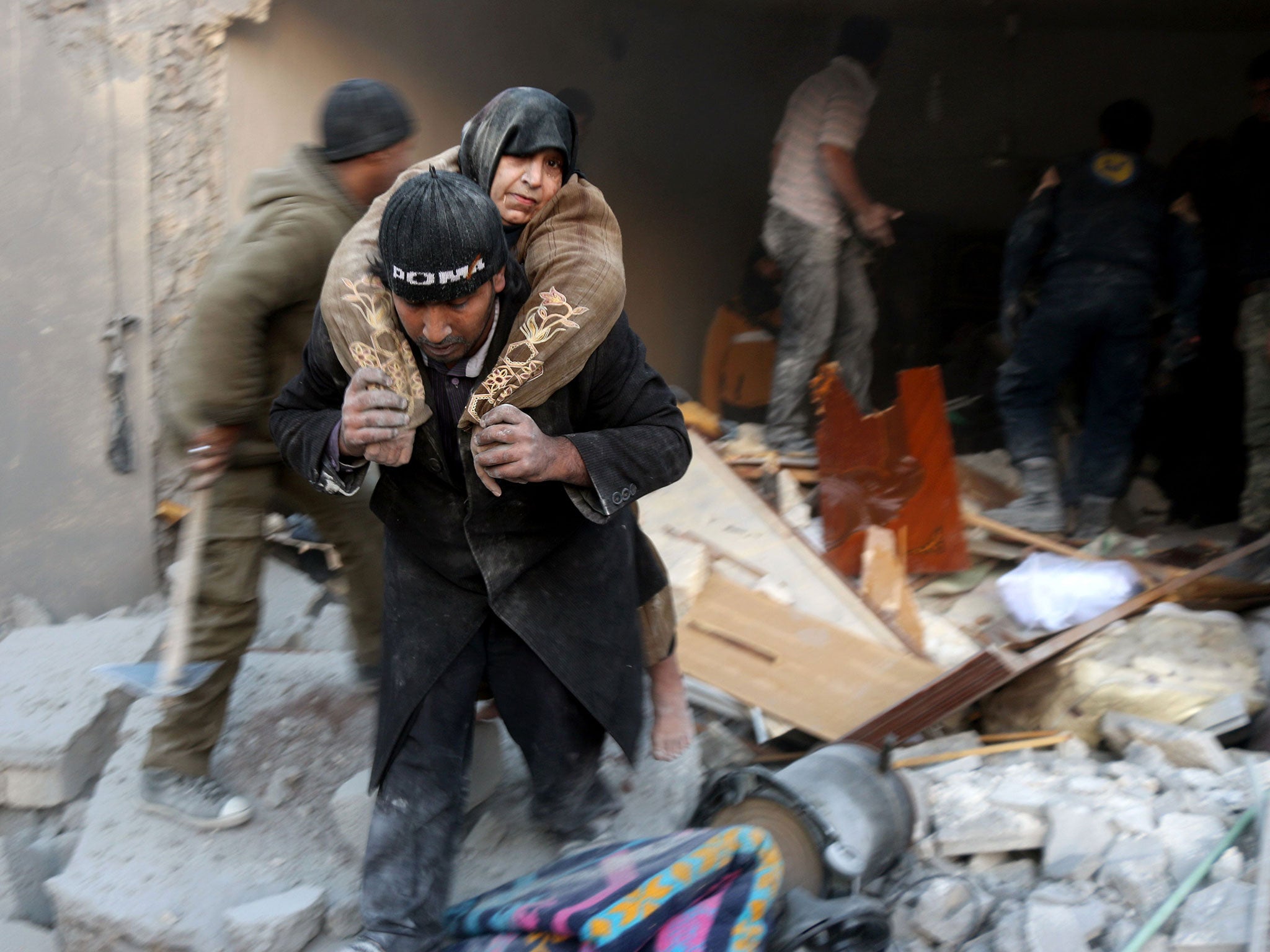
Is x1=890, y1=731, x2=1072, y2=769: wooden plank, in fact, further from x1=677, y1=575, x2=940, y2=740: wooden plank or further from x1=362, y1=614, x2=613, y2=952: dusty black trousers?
x1=362, y1=614, x2=613, y2=952: dusty black trousers

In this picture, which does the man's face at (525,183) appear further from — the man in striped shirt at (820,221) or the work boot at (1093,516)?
the work boot at (1093,516)

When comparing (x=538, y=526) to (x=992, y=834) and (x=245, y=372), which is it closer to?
(x=245, y=372)

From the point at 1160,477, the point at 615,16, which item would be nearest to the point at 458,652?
the point at 1160,477

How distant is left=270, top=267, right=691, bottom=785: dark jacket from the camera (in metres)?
2.02

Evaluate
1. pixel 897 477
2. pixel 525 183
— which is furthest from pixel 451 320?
pixel 897 477

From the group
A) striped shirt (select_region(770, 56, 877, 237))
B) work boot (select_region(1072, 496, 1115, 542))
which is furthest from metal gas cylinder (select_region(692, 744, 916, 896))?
striped shirt (select_region(770, 56, 877, 237))

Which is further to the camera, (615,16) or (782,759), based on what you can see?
(615,16)

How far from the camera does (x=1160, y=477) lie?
5.73m

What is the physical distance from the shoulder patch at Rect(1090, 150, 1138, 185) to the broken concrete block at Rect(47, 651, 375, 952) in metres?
3.76

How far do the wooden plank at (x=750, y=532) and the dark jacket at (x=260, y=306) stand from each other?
1.63m

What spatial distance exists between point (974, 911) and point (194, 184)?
3859 millimetres

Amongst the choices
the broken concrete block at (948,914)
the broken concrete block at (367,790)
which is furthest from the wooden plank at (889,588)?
the broken concrete block at (367,790)

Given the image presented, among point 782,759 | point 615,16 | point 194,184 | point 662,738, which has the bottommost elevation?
point 782,759

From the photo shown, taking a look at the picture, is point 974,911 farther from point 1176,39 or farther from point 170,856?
point 1176,39
